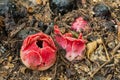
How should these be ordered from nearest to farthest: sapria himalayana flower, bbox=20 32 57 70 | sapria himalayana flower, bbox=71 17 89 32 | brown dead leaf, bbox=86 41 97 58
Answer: sapria himalayana flower, bbox=20 32 57 70
brown dead leaf, bbox=86 41 97 58
sapria himalayana flower, bbox=71 17 89 32

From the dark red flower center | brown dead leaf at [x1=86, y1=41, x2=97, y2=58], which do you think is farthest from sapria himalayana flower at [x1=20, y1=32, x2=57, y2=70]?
brown dead leaf at [x1=86, y1=41, x2=97, y2=58]

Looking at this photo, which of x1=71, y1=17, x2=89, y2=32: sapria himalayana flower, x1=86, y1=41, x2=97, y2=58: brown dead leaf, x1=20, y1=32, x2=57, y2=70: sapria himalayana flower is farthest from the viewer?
x1=71, y1=17, x2=89, y2=32: sapria himalayana flower

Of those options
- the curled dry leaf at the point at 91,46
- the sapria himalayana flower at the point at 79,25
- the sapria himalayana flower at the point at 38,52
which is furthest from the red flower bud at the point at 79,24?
the sapria himalayana flower at the point at 38,52

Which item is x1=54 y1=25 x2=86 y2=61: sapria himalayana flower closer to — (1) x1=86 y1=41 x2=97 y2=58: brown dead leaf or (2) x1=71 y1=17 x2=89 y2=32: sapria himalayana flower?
(1) x1=86 y1=41 x2=97 y2=58: brown dead leaf

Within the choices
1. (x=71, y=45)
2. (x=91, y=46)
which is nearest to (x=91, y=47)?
(x=91, y=46)

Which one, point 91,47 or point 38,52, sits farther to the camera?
point 91,47

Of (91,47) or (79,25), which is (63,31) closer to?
(79,25)

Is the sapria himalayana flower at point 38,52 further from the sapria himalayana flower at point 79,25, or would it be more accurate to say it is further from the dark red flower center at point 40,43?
the sapria himalayana flower at point 79,25
